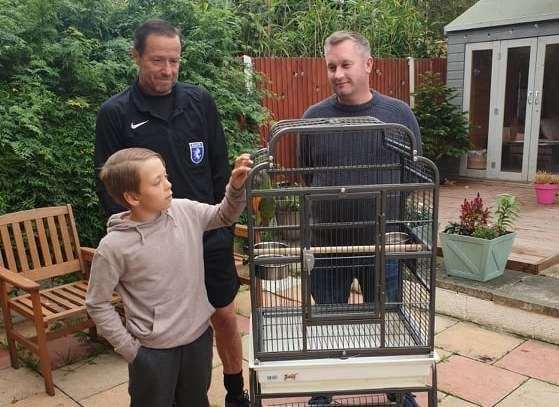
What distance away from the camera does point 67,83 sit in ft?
14.7

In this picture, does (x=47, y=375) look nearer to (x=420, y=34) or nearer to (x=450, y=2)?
(x=420, y=34)

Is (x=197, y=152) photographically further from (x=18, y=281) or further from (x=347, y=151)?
(x=18, y=281)

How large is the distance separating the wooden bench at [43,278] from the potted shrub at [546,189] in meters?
5.33

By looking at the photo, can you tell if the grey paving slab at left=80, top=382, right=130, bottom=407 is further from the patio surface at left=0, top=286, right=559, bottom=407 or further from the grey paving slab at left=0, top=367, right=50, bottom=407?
the grey paving slab at left=0, top=367, right=50, bottom=407

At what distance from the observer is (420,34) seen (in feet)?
31.2

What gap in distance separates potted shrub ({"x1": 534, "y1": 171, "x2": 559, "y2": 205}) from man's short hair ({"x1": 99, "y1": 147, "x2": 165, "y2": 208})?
19.5 ft

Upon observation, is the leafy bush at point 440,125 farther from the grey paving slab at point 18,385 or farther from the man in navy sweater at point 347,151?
the grey paving slab at point 18,385

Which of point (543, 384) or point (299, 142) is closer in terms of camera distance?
point (299, 142)

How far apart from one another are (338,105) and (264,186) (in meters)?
0.63

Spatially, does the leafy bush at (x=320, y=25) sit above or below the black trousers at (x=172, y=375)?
above

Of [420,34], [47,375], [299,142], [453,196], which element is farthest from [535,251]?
[420,34]

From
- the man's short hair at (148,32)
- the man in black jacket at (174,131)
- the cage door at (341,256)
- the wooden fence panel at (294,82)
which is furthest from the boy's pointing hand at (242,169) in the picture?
the wooden fence panel at (294,82)

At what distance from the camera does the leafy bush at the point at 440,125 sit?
313 inches

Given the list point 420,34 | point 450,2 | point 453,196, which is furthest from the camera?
point 450,2
